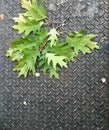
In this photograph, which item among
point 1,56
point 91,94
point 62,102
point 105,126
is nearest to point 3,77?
point 1,56

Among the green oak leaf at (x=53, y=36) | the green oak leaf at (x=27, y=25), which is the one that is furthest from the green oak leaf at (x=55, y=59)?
the green oak leaf at (x=27, y=25)

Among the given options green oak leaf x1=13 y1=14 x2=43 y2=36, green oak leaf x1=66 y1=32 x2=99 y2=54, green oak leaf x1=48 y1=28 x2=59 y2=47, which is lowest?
green oak leaf x1=66 y1=32 x2=99 y2=54

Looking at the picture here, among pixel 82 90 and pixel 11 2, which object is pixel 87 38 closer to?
pixel 82 90

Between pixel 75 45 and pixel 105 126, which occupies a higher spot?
pixel 75 45

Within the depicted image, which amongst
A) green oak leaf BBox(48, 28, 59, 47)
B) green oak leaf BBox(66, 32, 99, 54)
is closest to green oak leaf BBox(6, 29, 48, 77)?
green oak leaf BBox(48, 28, 59, 47)

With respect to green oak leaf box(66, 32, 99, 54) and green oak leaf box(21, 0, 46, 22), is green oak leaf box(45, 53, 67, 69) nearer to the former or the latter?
green oak leaf box(66, 32, 99, 54)
